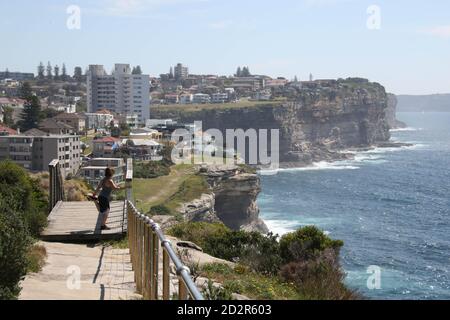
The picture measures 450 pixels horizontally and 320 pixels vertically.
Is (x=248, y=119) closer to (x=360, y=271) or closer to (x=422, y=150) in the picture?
(x=422, y=150)

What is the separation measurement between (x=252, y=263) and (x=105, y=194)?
2794 mm

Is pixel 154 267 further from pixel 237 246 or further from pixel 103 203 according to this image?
pixel 237 246

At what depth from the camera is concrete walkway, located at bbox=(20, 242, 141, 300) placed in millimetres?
6704

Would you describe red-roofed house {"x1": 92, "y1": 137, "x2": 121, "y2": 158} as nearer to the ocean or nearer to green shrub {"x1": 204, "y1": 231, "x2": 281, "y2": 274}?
the ocean

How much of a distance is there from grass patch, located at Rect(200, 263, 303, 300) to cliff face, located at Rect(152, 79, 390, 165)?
104762mm

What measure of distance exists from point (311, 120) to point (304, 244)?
122 meters

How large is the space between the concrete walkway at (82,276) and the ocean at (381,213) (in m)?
3.52

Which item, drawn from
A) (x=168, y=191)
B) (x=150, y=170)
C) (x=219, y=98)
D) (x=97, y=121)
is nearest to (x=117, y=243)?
(x=168, y=191)

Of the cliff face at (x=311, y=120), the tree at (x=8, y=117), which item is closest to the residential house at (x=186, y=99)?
the cliff face at (x=311, y=120)

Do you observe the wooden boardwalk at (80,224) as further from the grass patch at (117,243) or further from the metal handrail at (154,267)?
the metal handrail at (154,267)

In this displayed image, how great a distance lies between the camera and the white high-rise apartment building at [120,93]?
13762 centimetres

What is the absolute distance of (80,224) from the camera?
11.9 meters

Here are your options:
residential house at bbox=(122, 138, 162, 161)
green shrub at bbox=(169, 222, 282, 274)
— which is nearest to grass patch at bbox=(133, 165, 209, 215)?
residential house at bbox=(122, 138, 162, 161)
